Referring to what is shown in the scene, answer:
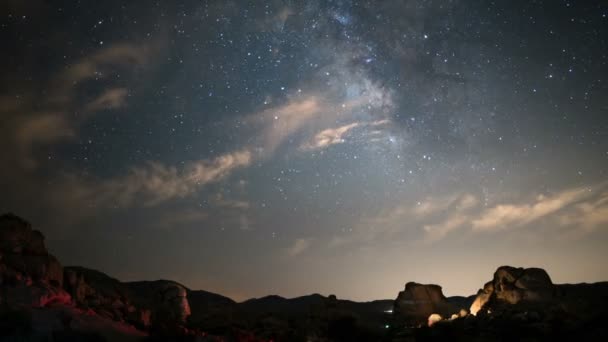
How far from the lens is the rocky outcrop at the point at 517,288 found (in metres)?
39.2

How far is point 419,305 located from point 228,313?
2266 cm

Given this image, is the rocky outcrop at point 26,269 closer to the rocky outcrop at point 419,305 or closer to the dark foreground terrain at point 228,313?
the dark foreground terrain at point 228,313

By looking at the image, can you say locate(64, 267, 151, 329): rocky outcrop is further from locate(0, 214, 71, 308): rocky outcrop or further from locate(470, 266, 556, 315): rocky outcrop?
locate(470, 266, 556, 315): rocky outcrop

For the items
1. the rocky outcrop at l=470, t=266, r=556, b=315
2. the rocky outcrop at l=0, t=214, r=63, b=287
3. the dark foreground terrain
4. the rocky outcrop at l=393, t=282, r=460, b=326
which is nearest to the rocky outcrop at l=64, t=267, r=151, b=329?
the dark foreground terrain

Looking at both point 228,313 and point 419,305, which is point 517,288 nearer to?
point 419,305

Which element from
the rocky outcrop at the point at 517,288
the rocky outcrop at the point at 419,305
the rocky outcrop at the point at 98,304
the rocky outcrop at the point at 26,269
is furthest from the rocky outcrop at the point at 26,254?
the rocky outcrop at the point at 517,288

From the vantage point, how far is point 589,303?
1467 inches

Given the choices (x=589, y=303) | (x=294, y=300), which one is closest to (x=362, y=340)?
(x=589, y=303)

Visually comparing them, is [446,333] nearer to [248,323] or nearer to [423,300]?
[423,300]

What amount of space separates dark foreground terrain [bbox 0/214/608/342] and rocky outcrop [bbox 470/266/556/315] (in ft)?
0.30

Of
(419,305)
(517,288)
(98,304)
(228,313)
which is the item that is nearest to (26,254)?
(98,304)

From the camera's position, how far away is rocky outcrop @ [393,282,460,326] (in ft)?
158

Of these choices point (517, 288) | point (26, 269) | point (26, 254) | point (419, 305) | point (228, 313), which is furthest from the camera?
point (419, 305)

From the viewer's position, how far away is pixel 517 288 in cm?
4031
